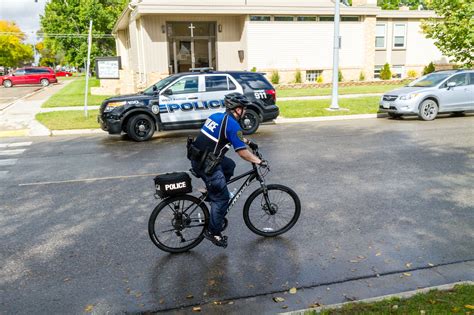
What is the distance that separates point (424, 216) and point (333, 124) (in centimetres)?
883

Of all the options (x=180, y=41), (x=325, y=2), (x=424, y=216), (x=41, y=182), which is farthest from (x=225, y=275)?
(x=325, y=2)

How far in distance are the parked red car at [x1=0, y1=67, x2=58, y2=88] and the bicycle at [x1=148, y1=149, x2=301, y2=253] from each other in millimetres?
40584

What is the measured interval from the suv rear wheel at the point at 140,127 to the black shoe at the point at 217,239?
772 centimetres

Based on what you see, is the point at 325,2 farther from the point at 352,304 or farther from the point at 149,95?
the point at 352,304

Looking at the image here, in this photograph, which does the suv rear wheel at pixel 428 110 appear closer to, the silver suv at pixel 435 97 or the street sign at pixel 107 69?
the silver suv at pixel 435 97

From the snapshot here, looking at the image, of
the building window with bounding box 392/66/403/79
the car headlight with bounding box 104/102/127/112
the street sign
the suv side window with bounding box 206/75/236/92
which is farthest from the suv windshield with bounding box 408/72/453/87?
the building window with bounding box 392/66/403/79

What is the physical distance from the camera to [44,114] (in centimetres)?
1759

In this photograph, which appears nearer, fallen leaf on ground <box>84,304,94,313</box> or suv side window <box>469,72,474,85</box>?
fallen leaf on ground <box>84,304,94,313</box>

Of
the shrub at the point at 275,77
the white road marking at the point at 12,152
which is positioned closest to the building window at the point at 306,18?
the shrub at the point at 275,77

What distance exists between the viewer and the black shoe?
5.07 metres

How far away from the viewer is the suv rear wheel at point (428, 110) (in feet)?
48.6

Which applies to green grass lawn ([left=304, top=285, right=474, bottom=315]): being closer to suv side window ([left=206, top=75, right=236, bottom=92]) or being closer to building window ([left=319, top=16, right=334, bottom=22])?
suv side window ([left=206, top=75, right=236, bottom=92])

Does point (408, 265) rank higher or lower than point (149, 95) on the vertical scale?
lower

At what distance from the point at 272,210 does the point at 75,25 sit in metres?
62.3
